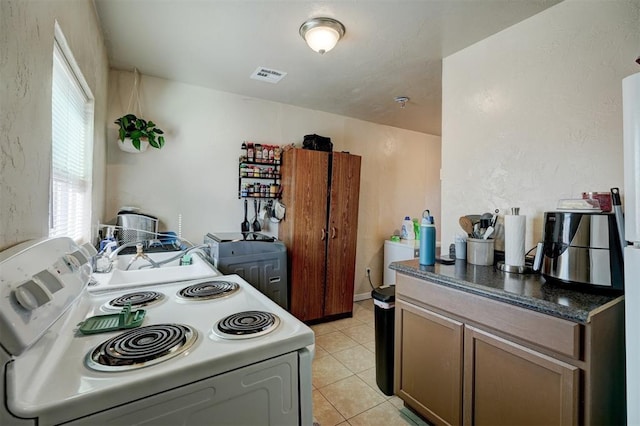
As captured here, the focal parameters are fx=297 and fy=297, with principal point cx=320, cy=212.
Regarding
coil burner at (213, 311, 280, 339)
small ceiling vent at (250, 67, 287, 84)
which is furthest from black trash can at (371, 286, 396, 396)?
small ceiling vent at (250, 67, 287, 84)

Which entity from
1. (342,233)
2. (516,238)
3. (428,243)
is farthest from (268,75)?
(516,238)

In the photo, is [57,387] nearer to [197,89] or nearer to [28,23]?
[28,23]

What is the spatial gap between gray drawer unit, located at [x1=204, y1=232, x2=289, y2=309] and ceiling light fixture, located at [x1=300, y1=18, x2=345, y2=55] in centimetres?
164

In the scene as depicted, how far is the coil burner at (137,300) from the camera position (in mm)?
1125

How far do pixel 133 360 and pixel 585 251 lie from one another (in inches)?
67.3

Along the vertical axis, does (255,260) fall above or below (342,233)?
below

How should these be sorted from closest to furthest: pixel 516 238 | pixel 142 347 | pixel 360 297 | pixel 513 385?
pixel 142 347, pixel 513 385, pixel 516 238, pixel 360 297

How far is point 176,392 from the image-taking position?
27.9 inches

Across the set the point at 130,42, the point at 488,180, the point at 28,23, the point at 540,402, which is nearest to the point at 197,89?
the point at 130,42

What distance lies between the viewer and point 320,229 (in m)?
3.16

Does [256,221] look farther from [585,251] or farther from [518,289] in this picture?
[585,251]

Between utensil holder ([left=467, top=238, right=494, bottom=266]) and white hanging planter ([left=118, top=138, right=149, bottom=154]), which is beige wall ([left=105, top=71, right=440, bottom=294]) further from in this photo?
utensil holder ([left=467, top=238, right=494, bottom=266])

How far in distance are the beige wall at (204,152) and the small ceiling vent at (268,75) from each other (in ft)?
1.78

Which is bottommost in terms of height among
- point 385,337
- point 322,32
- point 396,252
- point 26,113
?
point 385,337
